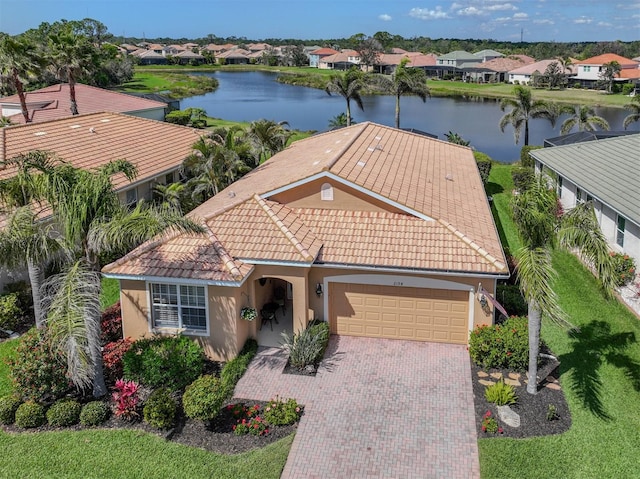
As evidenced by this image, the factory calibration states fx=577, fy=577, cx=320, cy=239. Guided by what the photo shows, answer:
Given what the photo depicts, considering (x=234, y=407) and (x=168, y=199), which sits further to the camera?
(x=168, y=199)

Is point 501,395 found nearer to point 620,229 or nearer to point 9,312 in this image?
point 620,229

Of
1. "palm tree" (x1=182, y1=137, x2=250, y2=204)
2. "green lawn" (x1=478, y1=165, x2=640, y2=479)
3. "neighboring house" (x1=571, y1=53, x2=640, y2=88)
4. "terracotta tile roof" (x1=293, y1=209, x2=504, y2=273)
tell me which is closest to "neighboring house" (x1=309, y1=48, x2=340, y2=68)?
"neighboring house" (x1=571, y1=53, x2=640, y2=88)

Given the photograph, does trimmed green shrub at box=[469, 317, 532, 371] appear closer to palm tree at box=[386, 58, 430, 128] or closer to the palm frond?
the palm frond

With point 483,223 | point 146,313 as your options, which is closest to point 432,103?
point 483,223

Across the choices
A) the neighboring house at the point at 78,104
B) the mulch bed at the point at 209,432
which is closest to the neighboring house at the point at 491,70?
the neighboring house at the point at 78,104

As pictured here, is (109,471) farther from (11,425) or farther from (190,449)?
(11,425)

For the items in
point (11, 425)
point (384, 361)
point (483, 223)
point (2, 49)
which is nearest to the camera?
point (11, 425)

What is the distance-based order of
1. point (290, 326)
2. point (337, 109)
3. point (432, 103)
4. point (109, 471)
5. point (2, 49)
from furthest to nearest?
point (432, 103)
point (337, 109)
point (2, 49)
point (290, 326)
point (109, 471)
